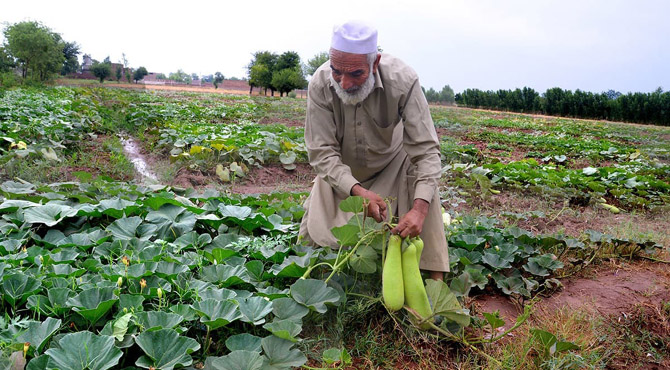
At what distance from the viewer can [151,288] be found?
1.84 m

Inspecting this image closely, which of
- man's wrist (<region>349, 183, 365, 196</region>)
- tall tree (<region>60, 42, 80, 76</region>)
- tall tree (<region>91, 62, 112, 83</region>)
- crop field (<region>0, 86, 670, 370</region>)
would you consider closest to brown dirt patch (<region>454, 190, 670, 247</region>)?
crop field (<region>0, 86, 670, 370</region>)

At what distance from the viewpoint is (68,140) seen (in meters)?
6.81

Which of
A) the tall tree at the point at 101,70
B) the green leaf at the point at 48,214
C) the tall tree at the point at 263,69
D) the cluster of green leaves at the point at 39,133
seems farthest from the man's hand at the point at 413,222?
the tall tree at the point at 101,70

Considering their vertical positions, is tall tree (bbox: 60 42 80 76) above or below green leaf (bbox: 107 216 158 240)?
above

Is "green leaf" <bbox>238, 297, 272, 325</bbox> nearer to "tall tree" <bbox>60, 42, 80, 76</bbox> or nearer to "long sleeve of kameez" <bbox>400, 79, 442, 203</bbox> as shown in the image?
"long sleeve of kameez" <bbox>400, 79, 442, 203</bbox>

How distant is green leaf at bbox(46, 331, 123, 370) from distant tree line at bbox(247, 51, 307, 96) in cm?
5116

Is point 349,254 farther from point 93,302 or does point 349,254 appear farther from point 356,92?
point 93,302

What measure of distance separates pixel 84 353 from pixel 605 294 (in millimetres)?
2743

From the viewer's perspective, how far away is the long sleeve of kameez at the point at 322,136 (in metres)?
2.42

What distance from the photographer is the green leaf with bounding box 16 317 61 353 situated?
4.87 feet

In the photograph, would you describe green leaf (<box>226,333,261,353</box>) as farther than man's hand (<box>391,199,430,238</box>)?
No

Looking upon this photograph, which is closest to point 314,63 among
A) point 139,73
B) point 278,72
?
point 278,72

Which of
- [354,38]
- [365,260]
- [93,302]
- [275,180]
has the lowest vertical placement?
[275,180]

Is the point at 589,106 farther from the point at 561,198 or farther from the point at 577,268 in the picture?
the point at 577,268
